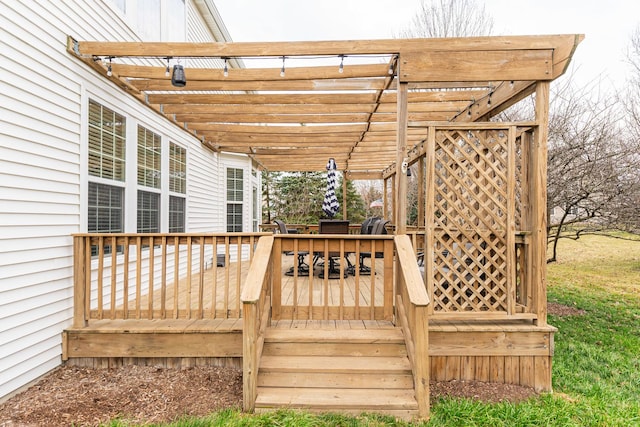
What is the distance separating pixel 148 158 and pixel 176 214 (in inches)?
49.4

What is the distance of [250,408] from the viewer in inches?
110

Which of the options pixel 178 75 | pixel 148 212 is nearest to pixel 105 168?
pixel 148 212

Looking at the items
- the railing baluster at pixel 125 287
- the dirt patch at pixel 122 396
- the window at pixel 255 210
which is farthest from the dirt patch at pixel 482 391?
the window at pixel 255 210

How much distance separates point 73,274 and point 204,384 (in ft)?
5.85

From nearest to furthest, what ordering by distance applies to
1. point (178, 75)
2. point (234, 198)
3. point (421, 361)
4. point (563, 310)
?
point (421, 361) < point (178, 75) < point (563, 310) < point (234, 198)

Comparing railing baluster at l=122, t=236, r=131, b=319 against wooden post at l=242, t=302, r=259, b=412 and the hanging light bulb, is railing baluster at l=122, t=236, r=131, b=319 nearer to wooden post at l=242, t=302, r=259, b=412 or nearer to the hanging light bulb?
wooden post at l=242, t=302, r=259, b=412

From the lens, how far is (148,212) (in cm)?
518

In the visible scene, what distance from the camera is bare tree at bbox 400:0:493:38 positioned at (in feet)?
30.3

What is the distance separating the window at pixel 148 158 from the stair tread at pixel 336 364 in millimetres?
3309

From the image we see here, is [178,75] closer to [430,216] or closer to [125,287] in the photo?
[125,287]

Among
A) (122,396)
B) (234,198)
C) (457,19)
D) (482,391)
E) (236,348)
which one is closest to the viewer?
(122,396)

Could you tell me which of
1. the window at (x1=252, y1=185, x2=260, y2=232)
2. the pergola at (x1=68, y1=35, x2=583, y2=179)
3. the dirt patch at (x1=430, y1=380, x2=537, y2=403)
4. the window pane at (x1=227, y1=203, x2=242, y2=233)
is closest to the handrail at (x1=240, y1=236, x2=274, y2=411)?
the dirt patch at (x1=430, y1=380, x2=537, y2=403)

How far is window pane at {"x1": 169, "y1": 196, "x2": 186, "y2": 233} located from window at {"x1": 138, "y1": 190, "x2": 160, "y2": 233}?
1.42 feet

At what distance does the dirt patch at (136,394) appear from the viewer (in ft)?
8.95
